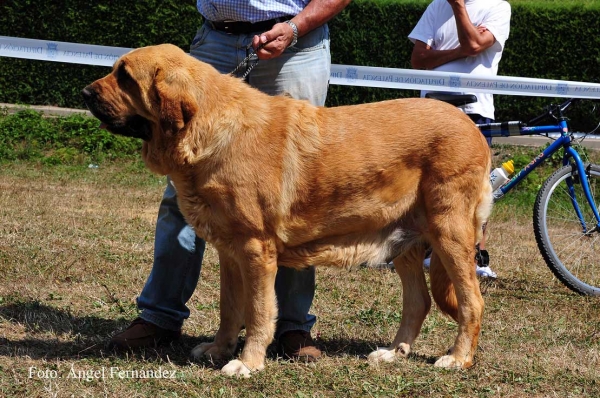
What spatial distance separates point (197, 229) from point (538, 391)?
1943 mm

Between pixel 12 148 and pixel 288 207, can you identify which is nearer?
pixel 288 207

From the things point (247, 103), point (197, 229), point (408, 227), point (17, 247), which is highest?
point (247, 103)

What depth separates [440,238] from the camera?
14.3 ft

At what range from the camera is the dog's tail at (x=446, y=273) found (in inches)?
176

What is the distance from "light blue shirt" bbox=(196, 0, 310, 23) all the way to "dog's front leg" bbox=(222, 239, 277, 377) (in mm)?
1342

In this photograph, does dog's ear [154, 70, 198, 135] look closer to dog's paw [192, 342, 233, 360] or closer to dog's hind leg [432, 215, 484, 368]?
dog's paw [192, 342, 233, 360]

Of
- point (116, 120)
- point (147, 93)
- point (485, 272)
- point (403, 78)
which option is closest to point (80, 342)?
point (116, 120)

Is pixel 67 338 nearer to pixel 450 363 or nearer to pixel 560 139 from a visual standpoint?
pixel 450 363

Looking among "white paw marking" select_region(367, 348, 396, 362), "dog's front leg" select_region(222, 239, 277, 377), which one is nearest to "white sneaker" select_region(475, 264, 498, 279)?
"white paw marking" select_region(367, 348, 396, 362)

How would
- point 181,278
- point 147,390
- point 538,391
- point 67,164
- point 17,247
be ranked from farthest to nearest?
point 67,164 → point 17,247 → point 181,278 → point 538,391 → point 147,390

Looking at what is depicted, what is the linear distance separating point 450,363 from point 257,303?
1140 mm

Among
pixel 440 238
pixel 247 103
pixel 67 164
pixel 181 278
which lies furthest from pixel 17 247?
pixel 67 164

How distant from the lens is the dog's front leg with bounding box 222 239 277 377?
4113 mm

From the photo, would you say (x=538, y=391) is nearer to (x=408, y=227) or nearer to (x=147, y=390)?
(x=408, y=227)
